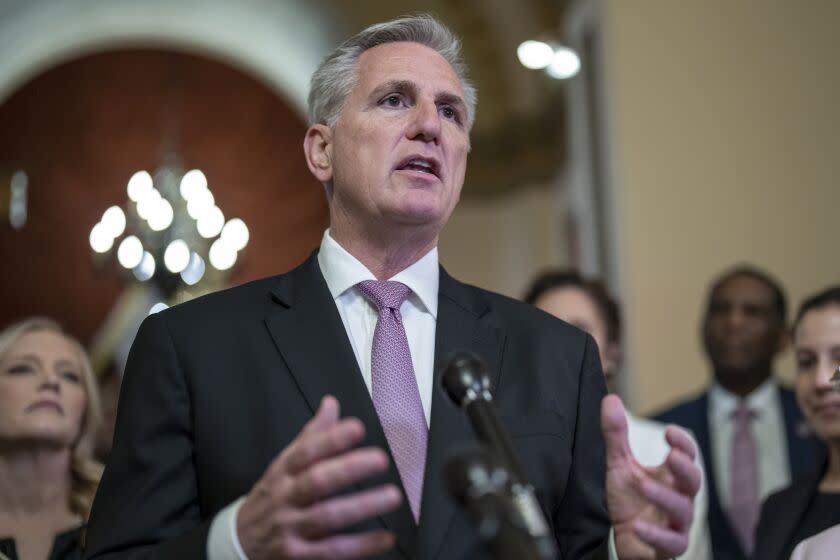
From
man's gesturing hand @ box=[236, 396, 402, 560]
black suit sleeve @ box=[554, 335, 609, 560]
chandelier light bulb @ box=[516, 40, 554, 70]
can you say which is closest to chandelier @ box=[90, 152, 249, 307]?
chandelier light bulb @ box=[516, 40, 554, 70]

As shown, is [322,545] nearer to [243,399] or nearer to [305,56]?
[243,399]

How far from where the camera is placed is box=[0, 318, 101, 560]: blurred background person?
3076 mm

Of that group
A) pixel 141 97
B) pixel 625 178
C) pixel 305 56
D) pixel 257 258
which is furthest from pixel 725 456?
pixel 141 97

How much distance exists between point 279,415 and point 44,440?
1.59 meters

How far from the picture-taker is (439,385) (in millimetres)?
1757

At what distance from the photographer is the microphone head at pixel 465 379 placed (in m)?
1.43

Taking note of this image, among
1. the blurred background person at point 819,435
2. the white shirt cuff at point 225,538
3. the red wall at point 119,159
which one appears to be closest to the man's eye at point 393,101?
the white shirt cuff at point 225,538

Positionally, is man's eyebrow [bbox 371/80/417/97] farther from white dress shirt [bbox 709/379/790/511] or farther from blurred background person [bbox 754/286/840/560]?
white dress shirt [bbox 709/379/790/511]

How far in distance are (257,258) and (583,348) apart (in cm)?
1060

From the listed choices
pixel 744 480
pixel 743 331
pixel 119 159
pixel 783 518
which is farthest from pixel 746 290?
pixel 119 159

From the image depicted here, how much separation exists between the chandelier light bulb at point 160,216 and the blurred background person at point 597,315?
5.68 meters

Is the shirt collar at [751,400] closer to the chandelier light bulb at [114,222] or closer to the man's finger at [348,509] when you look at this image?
the man's finger at [348,509]

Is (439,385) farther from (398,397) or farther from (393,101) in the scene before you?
(393,101)

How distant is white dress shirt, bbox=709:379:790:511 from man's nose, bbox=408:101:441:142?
2.17m
